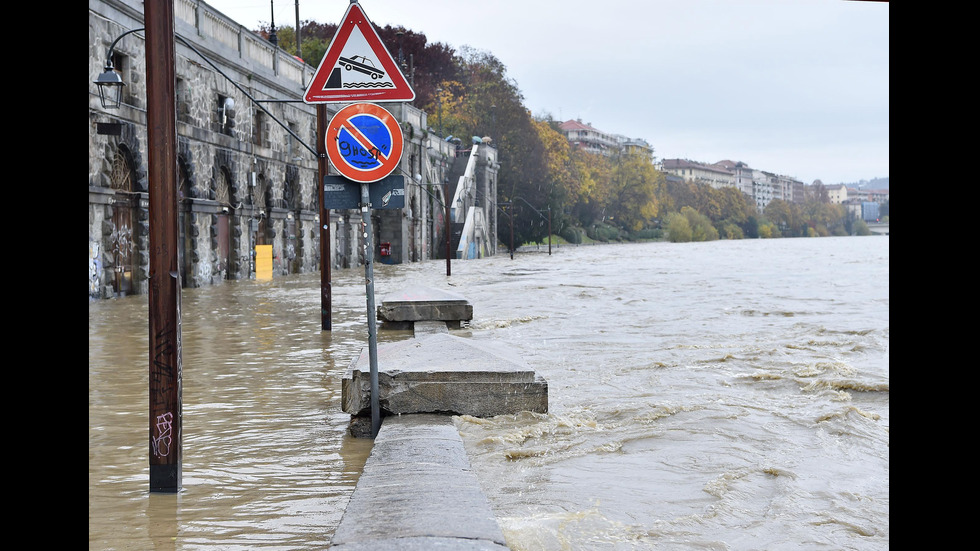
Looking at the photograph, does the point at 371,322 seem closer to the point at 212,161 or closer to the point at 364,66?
the point at 364,66

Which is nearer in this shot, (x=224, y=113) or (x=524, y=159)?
(x=224, y=113)

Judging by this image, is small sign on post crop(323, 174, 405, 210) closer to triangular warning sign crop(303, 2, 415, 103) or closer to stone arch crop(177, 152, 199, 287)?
triangular warning sign crop(303, 2, 415, 103)

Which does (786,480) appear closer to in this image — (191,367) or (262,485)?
(262,485)

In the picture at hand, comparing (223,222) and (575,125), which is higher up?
(575,125)

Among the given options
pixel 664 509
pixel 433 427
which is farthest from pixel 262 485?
pixel 664 509

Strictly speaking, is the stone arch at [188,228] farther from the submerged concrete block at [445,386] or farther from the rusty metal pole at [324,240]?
the submerged concrete block at [445,386]

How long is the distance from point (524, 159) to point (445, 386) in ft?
237

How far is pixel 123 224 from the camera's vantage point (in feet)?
74.2

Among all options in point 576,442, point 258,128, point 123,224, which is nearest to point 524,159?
point 258,128

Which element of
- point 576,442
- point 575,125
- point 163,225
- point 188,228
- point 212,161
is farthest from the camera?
point 575,125

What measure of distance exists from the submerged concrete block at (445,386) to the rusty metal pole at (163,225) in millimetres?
1663

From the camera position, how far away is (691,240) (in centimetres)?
12888
